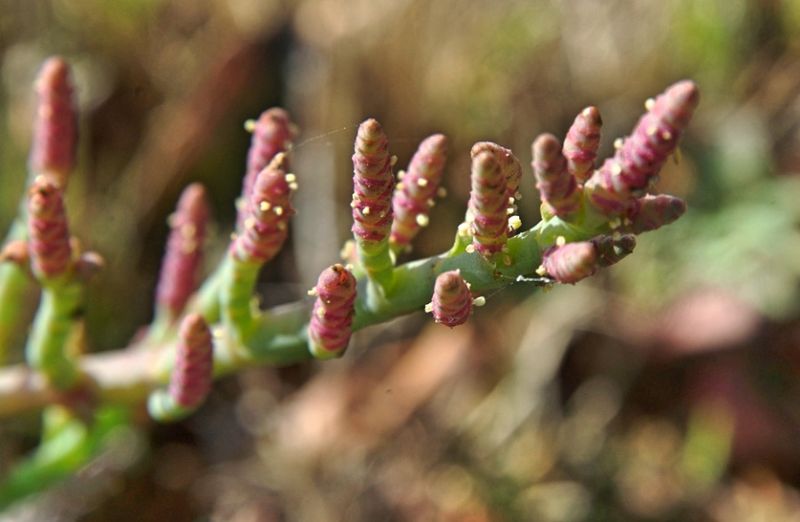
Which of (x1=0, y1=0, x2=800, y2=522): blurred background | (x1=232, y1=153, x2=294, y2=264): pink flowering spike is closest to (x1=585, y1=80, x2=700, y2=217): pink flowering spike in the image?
(x1=232, y1=153, x2=294, y2=264): pink flowering spike

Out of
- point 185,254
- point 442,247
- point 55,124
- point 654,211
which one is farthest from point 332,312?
point 442,247

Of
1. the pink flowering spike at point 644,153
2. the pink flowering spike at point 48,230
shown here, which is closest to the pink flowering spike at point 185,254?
the pink flowering spike at point 48,230

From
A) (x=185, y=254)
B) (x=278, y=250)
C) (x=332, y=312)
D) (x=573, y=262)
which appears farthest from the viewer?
(x=185, y=254)

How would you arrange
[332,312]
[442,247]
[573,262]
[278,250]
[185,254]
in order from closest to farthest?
[573,262] → [332,312] → [278,250] → [185,254] → [442,247]

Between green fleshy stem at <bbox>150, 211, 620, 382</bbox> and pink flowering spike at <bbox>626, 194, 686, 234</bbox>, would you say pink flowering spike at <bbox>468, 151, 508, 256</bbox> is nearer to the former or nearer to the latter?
green fleshy stem at <bbox>150, 211, 620, 382</bbox>

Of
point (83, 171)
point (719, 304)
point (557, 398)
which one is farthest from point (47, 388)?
point (719, 304)

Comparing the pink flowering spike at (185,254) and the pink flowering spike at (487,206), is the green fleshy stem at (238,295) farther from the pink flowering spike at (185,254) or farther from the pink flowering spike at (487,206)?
the pink flowering spike at (487,206)

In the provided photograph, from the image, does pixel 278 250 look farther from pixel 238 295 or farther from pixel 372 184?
pixel 372 184
